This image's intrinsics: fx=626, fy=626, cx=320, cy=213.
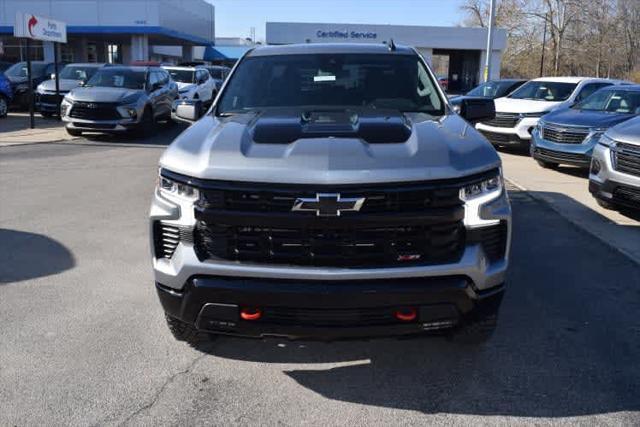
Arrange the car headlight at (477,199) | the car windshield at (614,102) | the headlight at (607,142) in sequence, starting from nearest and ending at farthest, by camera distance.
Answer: the car headlight at (477,199), the headlight at (607,142), the car windshield at (614,102)

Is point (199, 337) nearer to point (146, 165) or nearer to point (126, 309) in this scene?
point (126, 309)

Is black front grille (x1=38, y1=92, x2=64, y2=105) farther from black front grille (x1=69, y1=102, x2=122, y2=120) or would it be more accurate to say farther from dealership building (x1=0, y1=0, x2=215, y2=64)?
dealership building (x1=0, y1=0, x2=215, y2=64)

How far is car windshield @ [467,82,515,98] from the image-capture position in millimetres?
17922

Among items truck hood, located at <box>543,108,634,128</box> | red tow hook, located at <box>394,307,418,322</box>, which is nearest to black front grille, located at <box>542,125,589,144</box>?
truck hood, located at <box>543,108,634,128</box>

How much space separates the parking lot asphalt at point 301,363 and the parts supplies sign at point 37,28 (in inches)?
490

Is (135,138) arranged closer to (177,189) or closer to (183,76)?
(183,76)

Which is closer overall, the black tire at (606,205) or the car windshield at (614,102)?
the black tire at (606,205)

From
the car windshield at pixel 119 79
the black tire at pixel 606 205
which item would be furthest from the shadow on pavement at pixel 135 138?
the black tire at pixel 606 205

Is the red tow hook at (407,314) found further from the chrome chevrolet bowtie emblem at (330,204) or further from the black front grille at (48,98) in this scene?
the black front grille at (48,98)

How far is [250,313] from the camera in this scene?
3139 millimetres

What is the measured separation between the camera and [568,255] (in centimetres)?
616

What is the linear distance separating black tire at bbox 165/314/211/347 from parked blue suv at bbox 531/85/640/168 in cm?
903

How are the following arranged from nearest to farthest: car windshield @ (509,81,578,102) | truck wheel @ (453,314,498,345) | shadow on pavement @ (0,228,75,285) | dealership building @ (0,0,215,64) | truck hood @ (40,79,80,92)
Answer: truck wheel @ (453,314,498,345), shadow on pavement @ (0,228,75,285), car windshield @ (509,81,578,102), truck hood @ (40,79,80,92), dealership building @ (0,0,215,64)

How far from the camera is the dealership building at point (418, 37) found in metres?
50.8
